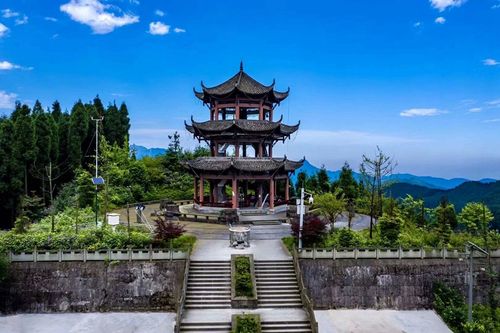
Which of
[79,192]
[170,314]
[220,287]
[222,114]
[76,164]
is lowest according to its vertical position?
[170,314]

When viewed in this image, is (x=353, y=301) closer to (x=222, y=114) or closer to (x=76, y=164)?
(x=222, y=114)

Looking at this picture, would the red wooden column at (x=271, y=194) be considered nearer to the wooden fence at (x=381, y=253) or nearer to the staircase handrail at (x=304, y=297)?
the staircase handrail at (x=304, y=297)

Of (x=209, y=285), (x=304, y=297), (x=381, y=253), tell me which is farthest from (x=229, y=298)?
(x=381, y=253)

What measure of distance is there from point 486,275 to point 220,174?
832 inches

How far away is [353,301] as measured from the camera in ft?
70.0

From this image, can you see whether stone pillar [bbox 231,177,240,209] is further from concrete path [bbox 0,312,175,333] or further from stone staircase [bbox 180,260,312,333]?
concrete path [bbox 0,312,175,333]

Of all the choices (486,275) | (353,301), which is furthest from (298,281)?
(486,275)

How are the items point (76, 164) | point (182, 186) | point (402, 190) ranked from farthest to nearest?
point (402, 190) → point (182, 186) → point (76, 164)

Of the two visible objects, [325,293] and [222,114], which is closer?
[325,293]

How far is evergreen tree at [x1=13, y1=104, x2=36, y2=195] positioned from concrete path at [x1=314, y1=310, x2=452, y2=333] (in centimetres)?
2970

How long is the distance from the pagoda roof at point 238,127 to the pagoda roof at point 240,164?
2.55m

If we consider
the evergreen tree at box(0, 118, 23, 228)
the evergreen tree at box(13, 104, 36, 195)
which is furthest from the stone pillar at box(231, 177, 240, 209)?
the evergreen tree at box(0, 118, 23, 228)

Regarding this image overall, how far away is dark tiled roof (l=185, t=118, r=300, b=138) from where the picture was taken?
1380 inches

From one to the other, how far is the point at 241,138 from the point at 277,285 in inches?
711
